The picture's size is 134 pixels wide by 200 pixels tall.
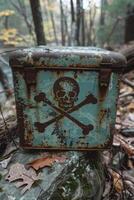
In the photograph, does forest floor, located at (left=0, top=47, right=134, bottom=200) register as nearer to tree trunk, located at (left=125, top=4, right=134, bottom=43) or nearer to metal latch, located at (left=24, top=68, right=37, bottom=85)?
metal latch, located at (left=24, top=68, right=37, bottom=85)

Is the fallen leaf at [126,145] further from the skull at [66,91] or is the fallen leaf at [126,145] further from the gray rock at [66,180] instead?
the skull at [66,91]

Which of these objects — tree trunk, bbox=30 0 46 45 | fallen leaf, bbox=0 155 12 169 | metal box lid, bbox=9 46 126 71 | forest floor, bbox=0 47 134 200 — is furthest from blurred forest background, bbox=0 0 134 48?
fallen leaf, bbox=0 155 12 169

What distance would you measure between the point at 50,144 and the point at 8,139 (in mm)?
628

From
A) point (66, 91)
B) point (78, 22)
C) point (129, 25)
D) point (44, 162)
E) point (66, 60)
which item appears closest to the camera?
point (66, 60)

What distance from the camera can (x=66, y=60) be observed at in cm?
230

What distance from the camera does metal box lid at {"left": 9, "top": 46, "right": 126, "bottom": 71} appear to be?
230cm

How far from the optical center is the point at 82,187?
96.7 inches

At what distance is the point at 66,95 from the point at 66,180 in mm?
630

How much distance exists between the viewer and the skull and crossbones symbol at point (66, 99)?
2407mm

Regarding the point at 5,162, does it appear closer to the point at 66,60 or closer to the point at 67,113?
the point at 67,113

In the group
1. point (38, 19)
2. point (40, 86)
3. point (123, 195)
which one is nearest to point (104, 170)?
point (123, 195)

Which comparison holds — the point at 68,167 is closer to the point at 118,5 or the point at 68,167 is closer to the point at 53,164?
the point at 53,164

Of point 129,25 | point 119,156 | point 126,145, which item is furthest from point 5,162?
point 129,25

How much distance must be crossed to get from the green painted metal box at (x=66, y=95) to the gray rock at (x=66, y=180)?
0.11 m
